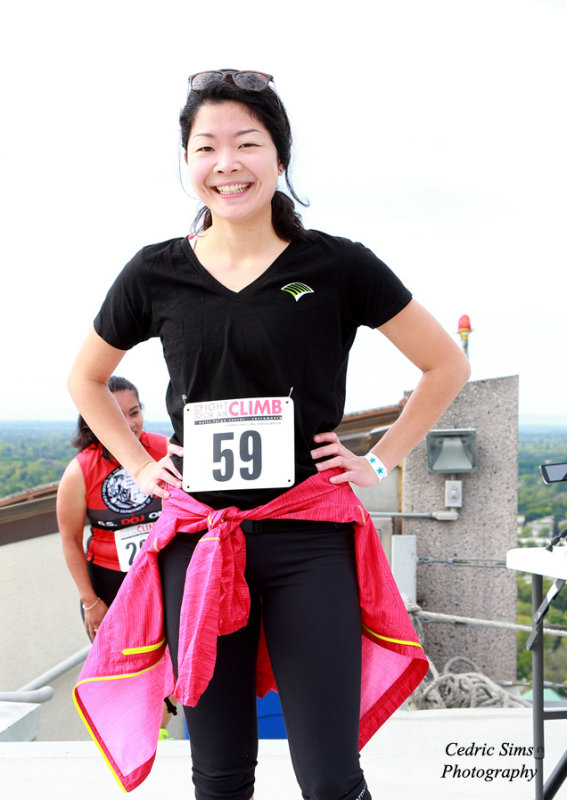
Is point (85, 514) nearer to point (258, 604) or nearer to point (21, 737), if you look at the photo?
point (21, 737)

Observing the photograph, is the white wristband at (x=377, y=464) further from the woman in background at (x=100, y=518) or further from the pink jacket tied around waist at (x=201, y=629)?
the woman in background at (x=100, y=518)

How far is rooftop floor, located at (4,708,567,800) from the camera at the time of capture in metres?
2.20

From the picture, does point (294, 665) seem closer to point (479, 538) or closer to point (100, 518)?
point (100, 518)

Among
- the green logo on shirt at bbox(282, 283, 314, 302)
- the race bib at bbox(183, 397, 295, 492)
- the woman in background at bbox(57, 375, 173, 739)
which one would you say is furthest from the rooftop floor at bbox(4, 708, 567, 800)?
the green logo on shirt at bbox(282, 283, 314, 302)

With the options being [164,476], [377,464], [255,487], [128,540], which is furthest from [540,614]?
[128,540]

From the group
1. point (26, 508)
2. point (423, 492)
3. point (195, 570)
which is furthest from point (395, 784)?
point (26, 508)

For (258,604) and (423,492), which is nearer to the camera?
(258,604)

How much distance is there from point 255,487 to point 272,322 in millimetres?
275

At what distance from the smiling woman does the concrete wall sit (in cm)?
262

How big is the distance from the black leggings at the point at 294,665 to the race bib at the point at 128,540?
5.72ft

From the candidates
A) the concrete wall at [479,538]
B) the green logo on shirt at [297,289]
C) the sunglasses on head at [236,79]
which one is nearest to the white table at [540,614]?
the green logo on shirt at [297,289]

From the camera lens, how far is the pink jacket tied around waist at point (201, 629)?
1.22 m

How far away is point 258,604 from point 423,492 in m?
2.83

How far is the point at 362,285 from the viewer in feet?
4.44
